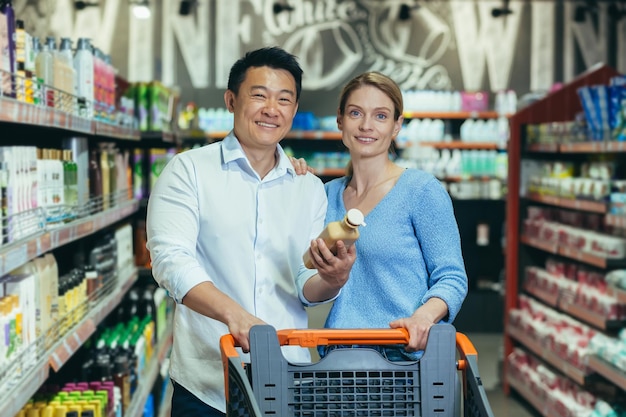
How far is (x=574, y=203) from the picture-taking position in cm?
527

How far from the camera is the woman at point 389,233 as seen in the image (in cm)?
245

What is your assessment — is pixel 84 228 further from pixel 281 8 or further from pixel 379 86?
pixel 281 8

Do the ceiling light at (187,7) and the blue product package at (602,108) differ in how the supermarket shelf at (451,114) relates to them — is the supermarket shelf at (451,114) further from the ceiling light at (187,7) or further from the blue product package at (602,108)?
the blue product package at (602,108)

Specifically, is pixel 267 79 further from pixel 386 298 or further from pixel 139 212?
pixel 139 212

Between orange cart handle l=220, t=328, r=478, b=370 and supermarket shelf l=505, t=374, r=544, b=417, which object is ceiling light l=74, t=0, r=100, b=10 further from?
orange cart handle l=220, t=328, r=478, b=370

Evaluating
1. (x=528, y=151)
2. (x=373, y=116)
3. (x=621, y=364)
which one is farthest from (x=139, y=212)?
(x=373, y=116)

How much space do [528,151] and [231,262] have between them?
14.6ft

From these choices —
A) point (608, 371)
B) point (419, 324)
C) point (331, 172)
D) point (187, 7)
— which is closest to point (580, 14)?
point (331, 172)

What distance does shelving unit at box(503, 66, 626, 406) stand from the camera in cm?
497

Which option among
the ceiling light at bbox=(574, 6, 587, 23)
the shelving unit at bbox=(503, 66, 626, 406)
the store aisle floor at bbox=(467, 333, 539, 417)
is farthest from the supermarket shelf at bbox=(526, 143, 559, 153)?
the ceiling light at bbox=(574, 6, 587, 23)

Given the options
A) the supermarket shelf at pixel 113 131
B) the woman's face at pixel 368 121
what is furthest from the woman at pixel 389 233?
the supermarket shelf at pixel 113 131

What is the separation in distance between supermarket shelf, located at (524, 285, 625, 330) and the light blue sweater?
8.55 ft

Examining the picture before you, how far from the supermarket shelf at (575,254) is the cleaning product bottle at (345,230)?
10.2 ft

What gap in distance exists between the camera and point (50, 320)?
3.09 metres
